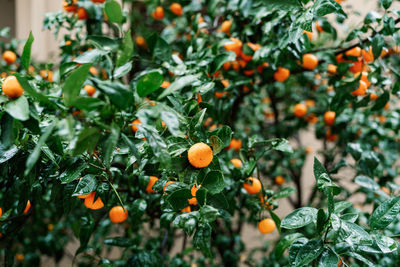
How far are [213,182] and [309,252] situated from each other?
0.22 m

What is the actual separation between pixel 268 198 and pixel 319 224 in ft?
0.95

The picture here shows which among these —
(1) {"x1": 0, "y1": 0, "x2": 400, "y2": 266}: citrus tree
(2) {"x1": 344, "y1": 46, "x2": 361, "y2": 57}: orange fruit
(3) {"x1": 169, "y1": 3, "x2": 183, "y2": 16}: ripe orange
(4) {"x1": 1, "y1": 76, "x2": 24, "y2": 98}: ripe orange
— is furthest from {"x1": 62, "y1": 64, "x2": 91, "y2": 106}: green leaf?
(3) {"x1": 169, "y1": 3, "x2": 183, "y2": 16}: ripe orange

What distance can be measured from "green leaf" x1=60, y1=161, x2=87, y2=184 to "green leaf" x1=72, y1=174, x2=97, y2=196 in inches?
0.6

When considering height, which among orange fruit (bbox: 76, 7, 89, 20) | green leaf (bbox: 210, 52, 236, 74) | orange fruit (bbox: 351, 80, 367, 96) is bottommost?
orange fruit (bbox: 351, 80, 367, 96)

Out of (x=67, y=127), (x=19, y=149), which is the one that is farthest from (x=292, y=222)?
(x=19, y=149)

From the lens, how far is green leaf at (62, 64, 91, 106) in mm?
399

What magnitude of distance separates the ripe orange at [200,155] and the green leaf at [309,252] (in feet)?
0.77

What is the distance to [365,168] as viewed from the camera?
102 centimetres

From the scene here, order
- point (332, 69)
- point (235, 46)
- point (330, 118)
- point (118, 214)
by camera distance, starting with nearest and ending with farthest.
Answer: point (118, 214) < point (235, 46) < point (332, 69) < point (330, 118)

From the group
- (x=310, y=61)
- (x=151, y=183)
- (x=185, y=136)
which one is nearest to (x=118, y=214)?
(x=151, y=183)

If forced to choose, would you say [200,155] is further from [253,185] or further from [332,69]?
[332,69]

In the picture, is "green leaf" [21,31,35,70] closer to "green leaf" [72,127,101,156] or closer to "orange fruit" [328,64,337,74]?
"green leaf" [72,127,101,156]

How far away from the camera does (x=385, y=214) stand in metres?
0.59

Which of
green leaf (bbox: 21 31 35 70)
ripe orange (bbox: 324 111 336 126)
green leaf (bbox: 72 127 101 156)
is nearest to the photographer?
green leaf (bbox: 72 127 101 156)
